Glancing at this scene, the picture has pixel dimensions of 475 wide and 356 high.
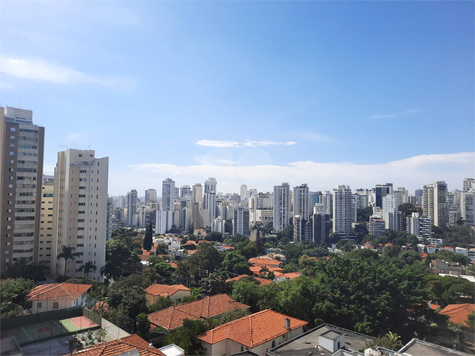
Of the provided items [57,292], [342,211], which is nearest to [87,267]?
[57,292]

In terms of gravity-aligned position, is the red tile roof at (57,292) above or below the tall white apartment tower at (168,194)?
below

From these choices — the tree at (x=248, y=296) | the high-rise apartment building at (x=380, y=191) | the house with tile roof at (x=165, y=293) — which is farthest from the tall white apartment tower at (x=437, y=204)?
the house with tile roof at (x=165, y=293)

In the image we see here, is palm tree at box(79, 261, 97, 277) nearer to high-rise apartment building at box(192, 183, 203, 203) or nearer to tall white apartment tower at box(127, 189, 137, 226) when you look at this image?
tall white apartment tower at box(127, 189, 137, 226)

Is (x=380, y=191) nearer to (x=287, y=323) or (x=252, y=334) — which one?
(x=287, y=323)

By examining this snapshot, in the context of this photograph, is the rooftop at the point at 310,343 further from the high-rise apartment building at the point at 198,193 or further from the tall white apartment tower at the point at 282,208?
the high-rise apartment building at the point at 198,193

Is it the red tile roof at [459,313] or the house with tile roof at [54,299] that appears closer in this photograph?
the house with tile roof at [54,299]

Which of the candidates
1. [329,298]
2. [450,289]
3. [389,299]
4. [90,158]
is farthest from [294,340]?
[90,158]

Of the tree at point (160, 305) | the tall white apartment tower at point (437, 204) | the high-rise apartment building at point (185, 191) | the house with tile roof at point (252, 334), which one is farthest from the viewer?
the high-rise apartment building at point (185, 191)
